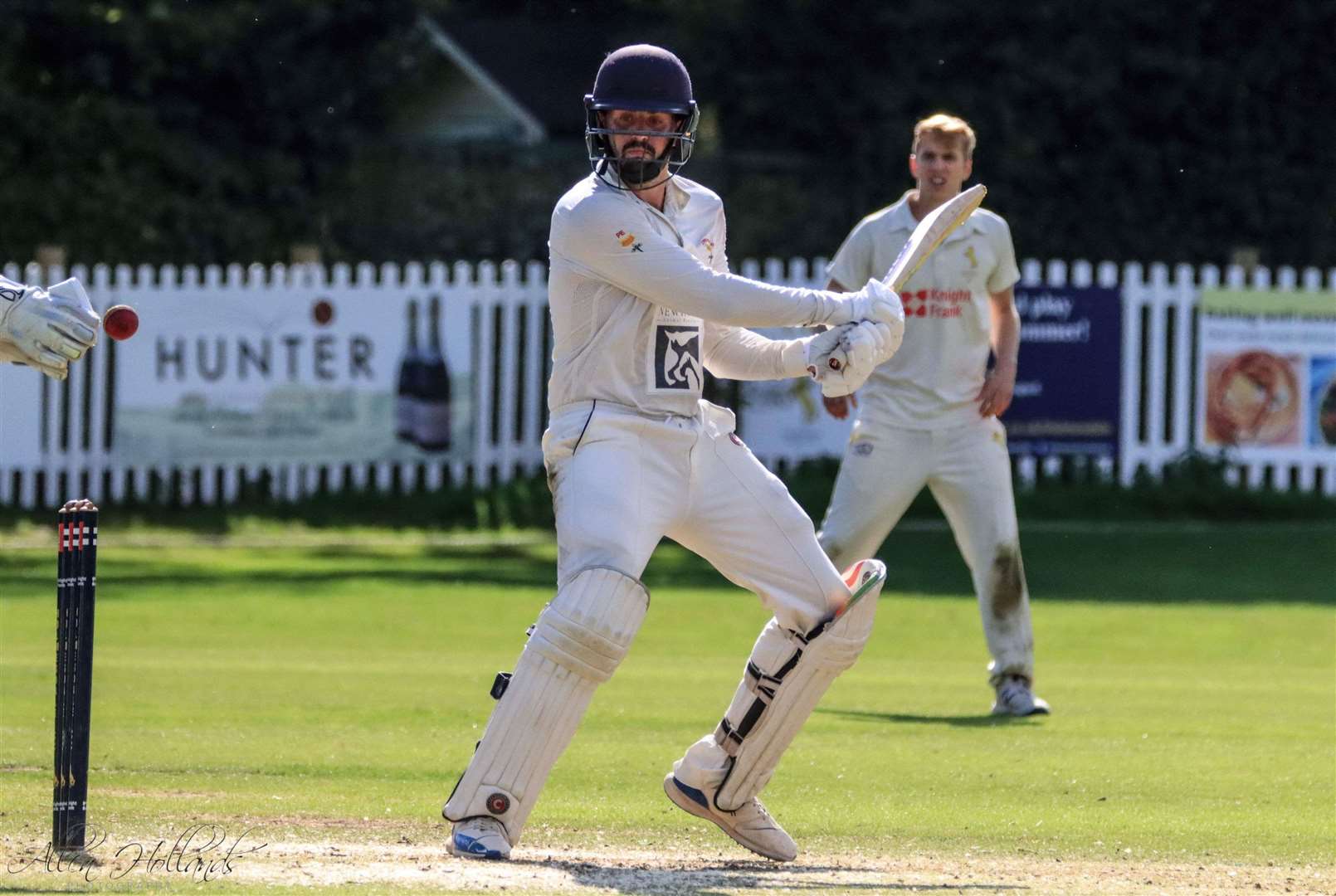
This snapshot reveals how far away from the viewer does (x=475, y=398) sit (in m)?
20.1

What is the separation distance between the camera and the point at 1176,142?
29438 mm

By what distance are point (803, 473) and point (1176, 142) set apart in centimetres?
1217

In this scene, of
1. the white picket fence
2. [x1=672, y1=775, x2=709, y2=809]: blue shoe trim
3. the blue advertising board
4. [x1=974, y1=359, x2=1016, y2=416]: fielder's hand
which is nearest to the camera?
[x1=672, y1=775, x2=709, y2=809]: blue shoe trim

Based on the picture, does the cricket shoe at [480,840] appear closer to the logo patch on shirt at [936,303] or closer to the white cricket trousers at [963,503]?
the white cricket trousers at [963,503]

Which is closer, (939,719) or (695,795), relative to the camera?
(695,795)

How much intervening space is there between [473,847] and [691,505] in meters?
1.11

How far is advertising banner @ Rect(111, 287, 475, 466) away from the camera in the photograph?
19.8m

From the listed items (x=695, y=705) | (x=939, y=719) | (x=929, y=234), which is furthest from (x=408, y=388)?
(x=929, y=234)

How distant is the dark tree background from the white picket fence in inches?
282

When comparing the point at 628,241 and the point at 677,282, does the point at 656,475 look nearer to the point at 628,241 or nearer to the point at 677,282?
the point at 677,282

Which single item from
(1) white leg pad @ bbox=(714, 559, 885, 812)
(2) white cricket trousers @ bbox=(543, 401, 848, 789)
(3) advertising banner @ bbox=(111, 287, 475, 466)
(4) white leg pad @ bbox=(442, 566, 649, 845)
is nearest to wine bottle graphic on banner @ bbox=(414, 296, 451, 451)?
(3) advertising banner @ bbox=(111, 287, 475, 466)

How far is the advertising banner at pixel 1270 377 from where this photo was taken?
64.0ft

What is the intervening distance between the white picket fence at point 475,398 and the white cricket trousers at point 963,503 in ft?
31.7
